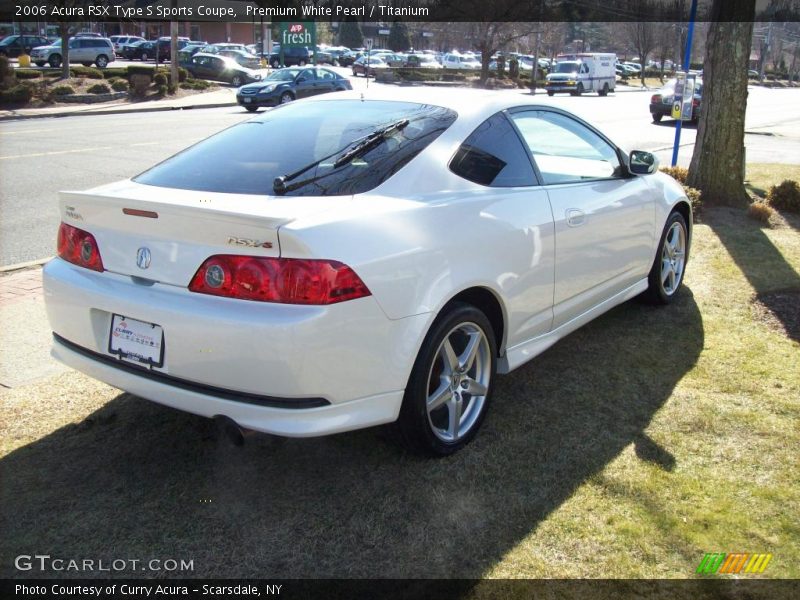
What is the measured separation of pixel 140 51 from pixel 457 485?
58993 millimetres

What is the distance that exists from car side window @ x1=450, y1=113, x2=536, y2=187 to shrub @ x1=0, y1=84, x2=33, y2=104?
1009 inches

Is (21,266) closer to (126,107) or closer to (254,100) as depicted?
(254,100)

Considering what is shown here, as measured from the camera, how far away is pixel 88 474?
3242 millimetres

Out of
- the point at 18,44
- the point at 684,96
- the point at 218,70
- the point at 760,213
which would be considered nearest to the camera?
the point at 760,213

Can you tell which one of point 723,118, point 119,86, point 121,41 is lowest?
point 723,118

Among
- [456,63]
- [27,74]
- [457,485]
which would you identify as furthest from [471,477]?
[456,63]

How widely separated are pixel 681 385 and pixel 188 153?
9.79 ft

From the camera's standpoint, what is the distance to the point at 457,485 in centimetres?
320

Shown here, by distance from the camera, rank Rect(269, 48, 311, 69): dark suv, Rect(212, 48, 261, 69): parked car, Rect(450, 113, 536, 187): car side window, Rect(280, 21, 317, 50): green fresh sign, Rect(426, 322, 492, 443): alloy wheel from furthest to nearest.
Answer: Rect(280, 21, 317, 50): green fresh sign
Rect(269, 48, 311, 69): dark suv
Rect(212, 48, 261, 69): parked car
Rect(450, 113, 536, 187): car side window
Rect(426, 322, 492, 443): alloy wheel

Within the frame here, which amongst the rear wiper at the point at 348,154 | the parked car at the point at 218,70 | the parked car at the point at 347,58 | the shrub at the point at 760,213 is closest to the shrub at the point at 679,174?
the shrub at the point at 760,213

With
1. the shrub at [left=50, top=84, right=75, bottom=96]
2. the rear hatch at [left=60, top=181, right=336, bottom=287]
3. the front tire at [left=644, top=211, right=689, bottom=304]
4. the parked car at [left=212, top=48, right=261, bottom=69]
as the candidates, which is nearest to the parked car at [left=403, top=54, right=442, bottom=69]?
the parked car at [left=212, top=48, right=261, bottom=69]

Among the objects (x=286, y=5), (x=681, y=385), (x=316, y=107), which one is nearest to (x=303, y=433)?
(x=316, y=107)

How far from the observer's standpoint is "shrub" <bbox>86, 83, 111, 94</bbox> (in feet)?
94.2

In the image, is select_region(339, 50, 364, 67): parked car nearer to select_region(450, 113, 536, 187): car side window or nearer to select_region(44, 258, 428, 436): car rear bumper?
select_region(450, 113, 536, 187): car side window
